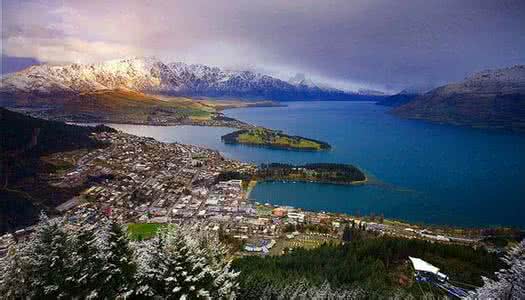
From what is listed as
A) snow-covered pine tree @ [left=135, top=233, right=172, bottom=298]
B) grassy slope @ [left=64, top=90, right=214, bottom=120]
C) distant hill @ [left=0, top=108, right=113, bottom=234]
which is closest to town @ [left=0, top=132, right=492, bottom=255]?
distant hill @ [left=0, top=108, right=113, bottom=234]

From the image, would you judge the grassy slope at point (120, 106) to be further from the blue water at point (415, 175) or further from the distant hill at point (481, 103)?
the distant hill at point (481, 103)

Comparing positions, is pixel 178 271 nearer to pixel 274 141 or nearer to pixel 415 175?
pixel 415 175

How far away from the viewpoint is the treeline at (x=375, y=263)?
14938mm

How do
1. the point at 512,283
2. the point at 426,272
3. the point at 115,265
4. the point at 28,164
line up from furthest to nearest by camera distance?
the point at 28,164 → the point at 426,272 → the point at 115,265 → the point at 512,283

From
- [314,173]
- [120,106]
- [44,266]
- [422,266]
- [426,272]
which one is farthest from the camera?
[120,106]

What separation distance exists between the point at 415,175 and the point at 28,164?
3780cm

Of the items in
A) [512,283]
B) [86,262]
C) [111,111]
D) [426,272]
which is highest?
[512,283]

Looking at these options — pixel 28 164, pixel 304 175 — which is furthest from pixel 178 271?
pixel 304 175

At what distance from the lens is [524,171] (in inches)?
1823

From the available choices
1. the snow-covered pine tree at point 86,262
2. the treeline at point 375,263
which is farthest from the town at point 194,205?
the snow-covered pine tree at point 86,262

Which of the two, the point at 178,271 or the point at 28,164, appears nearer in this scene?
the point at 178,271

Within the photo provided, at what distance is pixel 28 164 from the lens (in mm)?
33188

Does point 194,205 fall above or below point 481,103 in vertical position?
below

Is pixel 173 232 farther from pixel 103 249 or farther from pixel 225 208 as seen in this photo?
pixel 225 208
